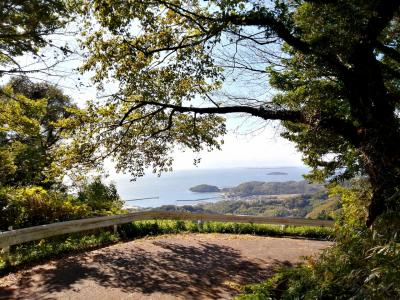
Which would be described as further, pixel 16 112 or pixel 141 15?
pixel 16 112

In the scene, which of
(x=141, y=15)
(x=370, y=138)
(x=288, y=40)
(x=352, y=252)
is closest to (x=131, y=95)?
(x=141, y=15)

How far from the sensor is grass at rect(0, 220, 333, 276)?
29.8ft

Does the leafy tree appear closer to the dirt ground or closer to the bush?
the bush

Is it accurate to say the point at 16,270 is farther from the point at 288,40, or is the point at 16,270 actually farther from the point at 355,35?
the point at 355,35

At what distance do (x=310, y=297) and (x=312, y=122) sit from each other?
5377 millimetres

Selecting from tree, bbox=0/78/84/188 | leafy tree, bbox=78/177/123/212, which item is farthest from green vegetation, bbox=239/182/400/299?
leafy tree, bbox=78/177/123/212

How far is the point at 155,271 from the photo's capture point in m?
8.62

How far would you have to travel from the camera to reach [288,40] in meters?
9.35

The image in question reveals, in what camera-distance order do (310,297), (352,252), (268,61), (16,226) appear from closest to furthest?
(310,297), (352,252), (16,226), (268,61)

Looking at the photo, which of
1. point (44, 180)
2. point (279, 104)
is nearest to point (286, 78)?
point (279, 104)

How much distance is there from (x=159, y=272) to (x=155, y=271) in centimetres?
12

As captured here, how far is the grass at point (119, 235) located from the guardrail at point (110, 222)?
34cm

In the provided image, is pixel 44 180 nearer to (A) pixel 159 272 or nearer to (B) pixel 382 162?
(A) pixel 159 272

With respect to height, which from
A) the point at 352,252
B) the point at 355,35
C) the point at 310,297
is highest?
the point at 355,35
